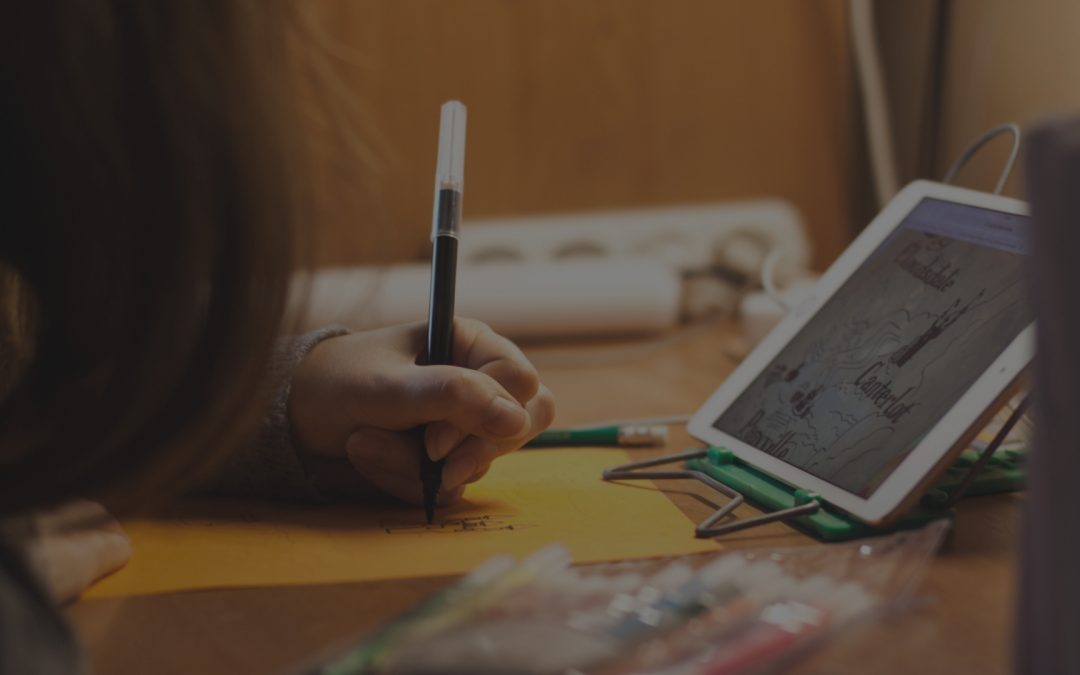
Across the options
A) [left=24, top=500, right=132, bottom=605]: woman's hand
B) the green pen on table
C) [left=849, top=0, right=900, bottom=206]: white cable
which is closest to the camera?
[left=24, top=500, right=132, bottom=605]: woman's hand

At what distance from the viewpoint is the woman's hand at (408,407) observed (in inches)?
22.3

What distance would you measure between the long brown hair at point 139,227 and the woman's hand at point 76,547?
51mm

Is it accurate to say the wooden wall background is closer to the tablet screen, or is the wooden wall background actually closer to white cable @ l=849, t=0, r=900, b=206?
→ white cable @ l=849, t=0, r=900, b=206

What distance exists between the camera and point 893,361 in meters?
0.59

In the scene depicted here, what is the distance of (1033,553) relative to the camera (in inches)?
13.7

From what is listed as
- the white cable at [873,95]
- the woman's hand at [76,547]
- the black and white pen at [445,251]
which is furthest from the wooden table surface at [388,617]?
the white cable at [873,95]

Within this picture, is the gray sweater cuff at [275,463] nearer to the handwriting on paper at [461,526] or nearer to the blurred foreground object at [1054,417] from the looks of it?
the handwriting on paper at [461,526]

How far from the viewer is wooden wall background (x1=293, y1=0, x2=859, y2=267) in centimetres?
128

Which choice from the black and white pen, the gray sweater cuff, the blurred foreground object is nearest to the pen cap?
the black and white pen

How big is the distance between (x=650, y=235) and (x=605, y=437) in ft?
1.93

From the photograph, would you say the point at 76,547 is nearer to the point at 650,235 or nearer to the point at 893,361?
the point at 893,361

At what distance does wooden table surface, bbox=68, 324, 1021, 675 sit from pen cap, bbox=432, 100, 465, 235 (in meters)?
0.18

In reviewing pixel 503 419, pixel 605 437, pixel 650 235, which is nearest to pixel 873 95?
pixel 650 235

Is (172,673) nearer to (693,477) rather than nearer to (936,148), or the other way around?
(693,477)
